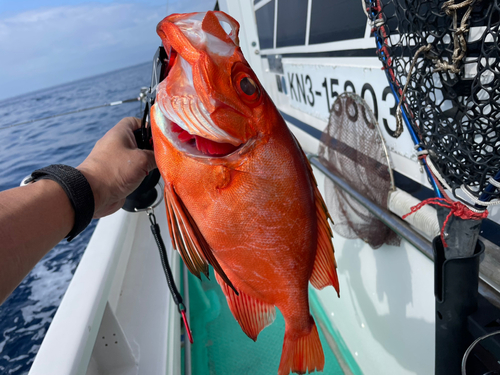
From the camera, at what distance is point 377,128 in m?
1.51

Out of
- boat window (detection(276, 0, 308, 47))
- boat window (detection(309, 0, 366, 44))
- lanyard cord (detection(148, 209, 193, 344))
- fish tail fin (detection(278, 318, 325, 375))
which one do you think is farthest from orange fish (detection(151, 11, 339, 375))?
boat window (detection(276, 0, 308, 47))

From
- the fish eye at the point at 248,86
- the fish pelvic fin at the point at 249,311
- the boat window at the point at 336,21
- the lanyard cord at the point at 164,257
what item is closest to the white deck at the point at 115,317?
the lanyard cord at the point at 164,257

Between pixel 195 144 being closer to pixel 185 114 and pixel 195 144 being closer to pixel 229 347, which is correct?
pixel 185 114

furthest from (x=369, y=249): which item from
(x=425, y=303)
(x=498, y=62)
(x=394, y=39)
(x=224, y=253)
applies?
(x=498, y=62)

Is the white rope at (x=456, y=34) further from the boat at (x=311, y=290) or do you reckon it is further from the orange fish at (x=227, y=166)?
the boat at (x=311, y=290)

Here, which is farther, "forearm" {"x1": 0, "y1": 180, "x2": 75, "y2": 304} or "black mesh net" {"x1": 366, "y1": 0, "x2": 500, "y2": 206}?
"forearm" {"x1": 0, "y1": 180, "x2": 75, "y2": 304}

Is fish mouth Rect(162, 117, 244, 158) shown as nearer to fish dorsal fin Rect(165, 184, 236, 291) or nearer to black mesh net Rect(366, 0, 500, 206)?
fish dorsal fin Rect(165, 184, 236, 291)

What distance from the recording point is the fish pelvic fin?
96 centimetres

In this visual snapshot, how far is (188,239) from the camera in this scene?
0.81 metres

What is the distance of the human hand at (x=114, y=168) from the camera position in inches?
42.3

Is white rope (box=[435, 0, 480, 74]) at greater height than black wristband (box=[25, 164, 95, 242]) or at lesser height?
Answer: greater

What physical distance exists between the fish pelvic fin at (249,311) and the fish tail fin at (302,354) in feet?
0.32

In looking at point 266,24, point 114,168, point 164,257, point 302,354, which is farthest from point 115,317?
point 266,24

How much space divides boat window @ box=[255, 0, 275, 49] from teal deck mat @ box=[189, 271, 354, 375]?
2432mm
